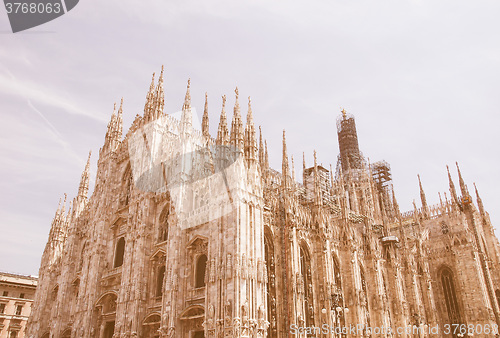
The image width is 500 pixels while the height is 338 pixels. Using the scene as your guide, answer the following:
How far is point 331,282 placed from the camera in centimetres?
3262

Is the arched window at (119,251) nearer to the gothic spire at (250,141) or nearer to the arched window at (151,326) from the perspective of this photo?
the arched window at (151,326)

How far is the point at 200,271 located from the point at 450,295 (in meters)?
35.3

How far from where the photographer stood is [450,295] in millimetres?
49031

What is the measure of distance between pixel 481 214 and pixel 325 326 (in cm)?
3904

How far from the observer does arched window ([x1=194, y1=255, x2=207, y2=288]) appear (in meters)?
29.1

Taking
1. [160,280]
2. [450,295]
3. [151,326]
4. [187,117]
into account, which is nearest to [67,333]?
[151,326]

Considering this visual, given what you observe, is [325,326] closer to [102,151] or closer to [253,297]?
[253,297]

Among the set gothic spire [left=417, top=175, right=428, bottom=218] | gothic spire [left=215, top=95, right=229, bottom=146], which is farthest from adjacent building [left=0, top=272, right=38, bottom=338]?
gothic spire [left=417, top=175, right=428, bottom=218]

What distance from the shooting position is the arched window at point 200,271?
29141 mm

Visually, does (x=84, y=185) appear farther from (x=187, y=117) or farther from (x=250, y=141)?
(x=250, y=141)

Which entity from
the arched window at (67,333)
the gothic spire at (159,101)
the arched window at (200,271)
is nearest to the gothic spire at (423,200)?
the arched window at (200,271)

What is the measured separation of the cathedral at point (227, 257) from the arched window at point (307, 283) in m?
0.09

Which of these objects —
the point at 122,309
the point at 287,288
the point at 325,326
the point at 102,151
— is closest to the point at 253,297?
the point at 287,288
